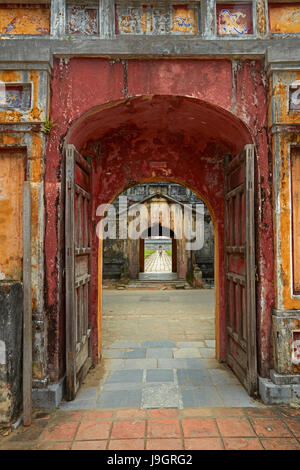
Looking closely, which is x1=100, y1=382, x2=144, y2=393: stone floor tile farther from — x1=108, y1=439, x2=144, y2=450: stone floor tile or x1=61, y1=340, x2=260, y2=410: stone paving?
x1=108, y1=439, x2=144, y2=450: stone floor tile

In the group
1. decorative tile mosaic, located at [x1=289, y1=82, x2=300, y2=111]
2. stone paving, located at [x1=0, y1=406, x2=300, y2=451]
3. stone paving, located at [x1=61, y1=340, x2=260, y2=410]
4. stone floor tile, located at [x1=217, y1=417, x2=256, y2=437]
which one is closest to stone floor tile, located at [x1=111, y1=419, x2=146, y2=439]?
stone paving, located at [x1=0, y1=406, x2=300, y2=451]

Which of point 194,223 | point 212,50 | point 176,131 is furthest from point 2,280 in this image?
point 194,223

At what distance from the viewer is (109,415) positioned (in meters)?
3.01

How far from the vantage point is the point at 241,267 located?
3.80 meters

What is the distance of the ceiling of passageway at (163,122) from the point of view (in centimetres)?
359

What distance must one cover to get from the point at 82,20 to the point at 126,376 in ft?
14.4

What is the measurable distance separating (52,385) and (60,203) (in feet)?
6.32

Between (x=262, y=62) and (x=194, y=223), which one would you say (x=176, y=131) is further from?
(x=194, y=223)

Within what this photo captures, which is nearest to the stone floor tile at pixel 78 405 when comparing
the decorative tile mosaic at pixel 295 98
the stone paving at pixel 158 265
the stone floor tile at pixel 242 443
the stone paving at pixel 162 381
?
the stone paving at pixel 162 381

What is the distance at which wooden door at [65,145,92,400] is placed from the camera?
3275 millimetres

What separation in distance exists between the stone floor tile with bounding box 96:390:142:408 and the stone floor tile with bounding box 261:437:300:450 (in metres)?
1.27

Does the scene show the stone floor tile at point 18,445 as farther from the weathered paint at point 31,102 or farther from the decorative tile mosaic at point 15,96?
the decorative tile mosaic at point 15,96

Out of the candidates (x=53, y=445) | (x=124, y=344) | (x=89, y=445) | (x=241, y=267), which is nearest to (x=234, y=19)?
(x=241, y=267)

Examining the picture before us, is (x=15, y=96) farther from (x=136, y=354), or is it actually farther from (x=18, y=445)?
(x=136, y=354)
